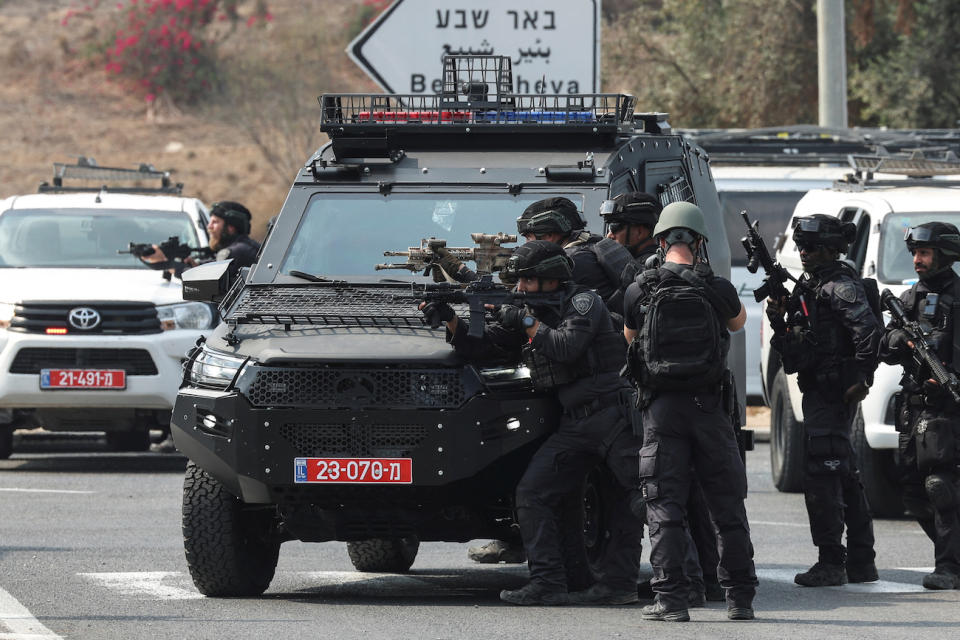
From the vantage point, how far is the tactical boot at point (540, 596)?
828cm

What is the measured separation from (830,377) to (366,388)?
2473 mm

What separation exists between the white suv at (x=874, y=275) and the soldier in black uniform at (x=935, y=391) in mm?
2084

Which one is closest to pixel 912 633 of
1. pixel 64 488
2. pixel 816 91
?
pixel 64 488

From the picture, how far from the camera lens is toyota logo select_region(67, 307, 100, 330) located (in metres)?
14.2

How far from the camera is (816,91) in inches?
1153

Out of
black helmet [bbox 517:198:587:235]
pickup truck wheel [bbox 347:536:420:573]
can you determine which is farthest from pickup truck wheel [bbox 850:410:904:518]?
black helmet [bbox 517:198:587:235]

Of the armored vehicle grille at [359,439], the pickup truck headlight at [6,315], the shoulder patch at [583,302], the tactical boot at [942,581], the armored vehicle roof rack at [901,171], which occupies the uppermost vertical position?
the armored vehicle roof rack at [901,171]

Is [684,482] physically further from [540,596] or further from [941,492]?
[941,492]

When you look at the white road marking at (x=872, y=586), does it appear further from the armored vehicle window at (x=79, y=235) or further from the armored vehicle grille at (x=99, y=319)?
the armored vehicle window at (x=79, y=235)

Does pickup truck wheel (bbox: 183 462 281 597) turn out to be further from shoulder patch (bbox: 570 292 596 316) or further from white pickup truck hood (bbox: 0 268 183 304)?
white pickup truck hood (bbox: 0 268 183 304)

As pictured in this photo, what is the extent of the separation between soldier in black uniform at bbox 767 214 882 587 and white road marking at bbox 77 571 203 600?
117 inches

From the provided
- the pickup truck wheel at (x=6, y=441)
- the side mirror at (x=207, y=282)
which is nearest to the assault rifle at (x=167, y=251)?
the pickup truck wheel at (x=6, y=441)

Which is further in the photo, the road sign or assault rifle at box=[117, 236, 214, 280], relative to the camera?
assault rifle at box=[117, 236, 214, 280]

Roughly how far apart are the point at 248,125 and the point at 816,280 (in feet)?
122
